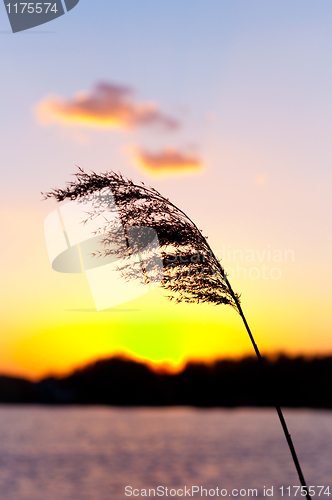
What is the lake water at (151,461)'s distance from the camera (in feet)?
102

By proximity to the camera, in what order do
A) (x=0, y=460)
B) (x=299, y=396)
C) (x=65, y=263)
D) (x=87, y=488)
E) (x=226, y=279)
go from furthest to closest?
1. (x=299, y=396)
2. (x=0, y=460)
3. (x=87, y=488)
4. (x=65, y=263)
5. (x=226, y=279)

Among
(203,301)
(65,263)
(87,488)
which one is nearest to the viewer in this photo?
(203,301)

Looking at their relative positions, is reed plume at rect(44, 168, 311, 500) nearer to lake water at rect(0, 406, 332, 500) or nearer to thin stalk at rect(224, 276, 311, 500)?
thin stalk at rect(224, 276, 311, 500)

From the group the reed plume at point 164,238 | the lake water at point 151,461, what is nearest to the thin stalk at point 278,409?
the reed plume at point 164,238

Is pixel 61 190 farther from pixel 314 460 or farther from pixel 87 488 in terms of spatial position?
pixel 314 460

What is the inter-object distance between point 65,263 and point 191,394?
73.4m

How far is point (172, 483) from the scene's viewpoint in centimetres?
3145

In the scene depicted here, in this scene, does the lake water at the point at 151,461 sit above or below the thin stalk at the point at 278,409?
below

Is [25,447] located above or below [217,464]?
above

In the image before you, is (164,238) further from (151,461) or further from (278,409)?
(151,461)

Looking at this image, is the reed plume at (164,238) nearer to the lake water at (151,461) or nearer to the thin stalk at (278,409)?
the thin stalk at (278,409)

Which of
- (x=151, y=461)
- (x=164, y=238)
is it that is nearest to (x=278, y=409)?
(x=164, y=238)

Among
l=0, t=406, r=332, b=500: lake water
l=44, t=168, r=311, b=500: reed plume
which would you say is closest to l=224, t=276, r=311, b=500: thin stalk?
l=44, t=168, r=311, b=500: reed plume

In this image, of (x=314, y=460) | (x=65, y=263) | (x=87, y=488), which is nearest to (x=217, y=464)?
(x=314, y=460)
